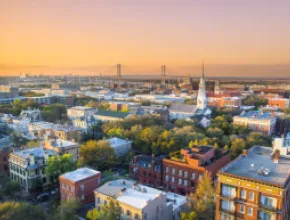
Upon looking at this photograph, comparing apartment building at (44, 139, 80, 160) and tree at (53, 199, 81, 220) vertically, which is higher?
apartment building at (44, 139, 80, 160)

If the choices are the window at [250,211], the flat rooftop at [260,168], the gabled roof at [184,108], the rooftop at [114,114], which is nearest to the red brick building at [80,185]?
the flat rooftop at [260,168]

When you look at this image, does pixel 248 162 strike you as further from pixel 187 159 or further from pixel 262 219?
pixel 187 159

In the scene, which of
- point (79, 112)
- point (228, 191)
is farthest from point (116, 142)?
point (79, 112)

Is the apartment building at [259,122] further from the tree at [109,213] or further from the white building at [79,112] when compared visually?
the tree at [109,213]

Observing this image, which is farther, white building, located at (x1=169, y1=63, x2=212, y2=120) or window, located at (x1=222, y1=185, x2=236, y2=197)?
white building, located at (x1=169, y1=63, x2=212, y2=120)

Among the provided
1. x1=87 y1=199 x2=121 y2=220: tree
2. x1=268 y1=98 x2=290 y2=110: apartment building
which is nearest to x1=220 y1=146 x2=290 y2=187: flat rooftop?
x1=87 y1=199 x2=121 y2=220: tree

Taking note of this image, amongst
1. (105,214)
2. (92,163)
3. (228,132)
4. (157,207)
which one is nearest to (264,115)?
(228,132)

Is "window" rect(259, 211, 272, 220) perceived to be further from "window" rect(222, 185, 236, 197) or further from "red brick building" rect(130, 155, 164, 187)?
"red brick building" rect(130, 155, 164, 187)

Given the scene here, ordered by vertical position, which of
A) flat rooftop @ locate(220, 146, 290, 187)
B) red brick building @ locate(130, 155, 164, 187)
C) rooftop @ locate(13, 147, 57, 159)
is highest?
flat rooftop @ locate(220, 146, 290, 187)
